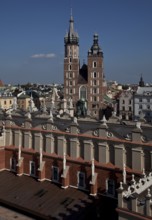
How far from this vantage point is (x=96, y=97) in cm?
9506

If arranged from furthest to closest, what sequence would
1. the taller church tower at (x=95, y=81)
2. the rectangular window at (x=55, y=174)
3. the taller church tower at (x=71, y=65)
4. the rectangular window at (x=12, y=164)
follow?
the taller church tower at (x=71, y=65) → the taller church tower at (x=95, y=81) → the rectangular window at (x=12, y=164) → the rectangular window at (x=55, y=174)

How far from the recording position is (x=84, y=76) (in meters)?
98.4

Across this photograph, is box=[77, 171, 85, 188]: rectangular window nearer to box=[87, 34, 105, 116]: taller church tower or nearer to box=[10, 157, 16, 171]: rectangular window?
box=[10, 157, 16, 171]: rectangular window

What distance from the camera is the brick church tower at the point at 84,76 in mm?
94750

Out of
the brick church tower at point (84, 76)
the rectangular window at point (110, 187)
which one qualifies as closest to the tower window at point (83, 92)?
the brick church tower at point (84, 76)

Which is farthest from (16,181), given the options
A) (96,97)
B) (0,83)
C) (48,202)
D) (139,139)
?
(0,83)

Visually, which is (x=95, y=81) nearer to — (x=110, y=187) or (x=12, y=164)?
(x=12, y=164)

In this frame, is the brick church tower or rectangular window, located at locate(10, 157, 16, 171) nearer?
rectangular window, located at locate(10, 157, 16, 171)

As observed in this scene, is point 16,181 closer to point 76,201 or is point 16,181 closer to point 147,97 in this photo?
point 76,201

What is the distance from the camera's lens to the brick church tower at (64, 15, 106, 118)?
94.8 metres

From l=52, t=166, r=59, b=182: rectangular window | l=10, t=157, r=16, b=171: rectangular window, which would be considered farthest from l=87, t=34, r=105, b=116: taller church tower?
l=52, t=166, r=59, b=182: rectangular window

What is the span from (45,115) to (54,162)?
602 cm

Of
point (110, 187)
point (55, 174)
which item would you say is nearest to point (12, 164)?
point (55, 174)

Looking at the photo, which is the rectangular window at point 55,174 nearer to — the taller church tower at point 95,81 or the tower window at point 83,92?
the taller church tower at point 95,81
